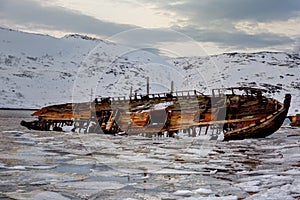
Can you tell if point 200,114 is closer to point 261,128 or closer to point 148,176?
point 261,128

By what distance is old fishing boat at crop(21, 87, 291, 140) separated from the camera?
27.2 m

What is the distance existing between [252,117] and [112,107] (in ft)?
42.8

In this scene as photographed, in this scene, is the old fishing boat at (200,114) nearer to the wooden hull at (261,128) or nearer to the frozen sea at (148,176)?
the wooden hull at (261,128)

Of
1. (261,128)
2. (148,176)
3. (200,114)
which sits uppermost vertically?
(200,114)

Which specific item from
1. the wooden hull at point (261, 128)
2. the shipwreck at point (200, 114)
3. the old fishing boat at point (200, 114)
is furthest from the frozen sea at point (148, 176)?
the shipwreck at point (200, 114)

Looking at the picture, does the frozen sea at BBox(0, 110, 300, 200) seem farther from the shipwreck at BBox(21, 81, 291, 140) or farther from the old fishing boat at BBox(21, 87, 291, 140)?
the shipwreck at BBox(21, 81, 291, 140)

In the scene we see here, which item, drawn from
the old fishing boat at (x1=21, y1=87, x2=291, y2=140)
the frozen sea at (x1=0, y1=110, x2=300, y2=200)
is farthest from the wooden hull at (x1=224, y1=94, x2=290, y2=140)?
the frozen sea at (x1=0, y1=110, x2=300, y2=200)

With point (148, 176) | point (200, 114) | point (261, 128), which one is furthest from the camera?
point (200, 114)

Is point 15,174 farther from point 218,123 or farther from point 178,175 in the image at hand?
point 218,123

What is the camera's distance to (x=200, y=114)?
Answer: 95.9 feet

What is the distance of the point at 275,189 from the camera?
9.34 meters

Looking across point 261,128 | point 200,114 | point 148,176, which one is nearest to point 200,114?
point 200,114

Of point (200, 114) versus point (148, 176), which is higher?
point (200, 114)

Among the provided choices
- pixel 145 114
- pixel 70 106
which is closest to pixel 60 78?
pixel 70 106
